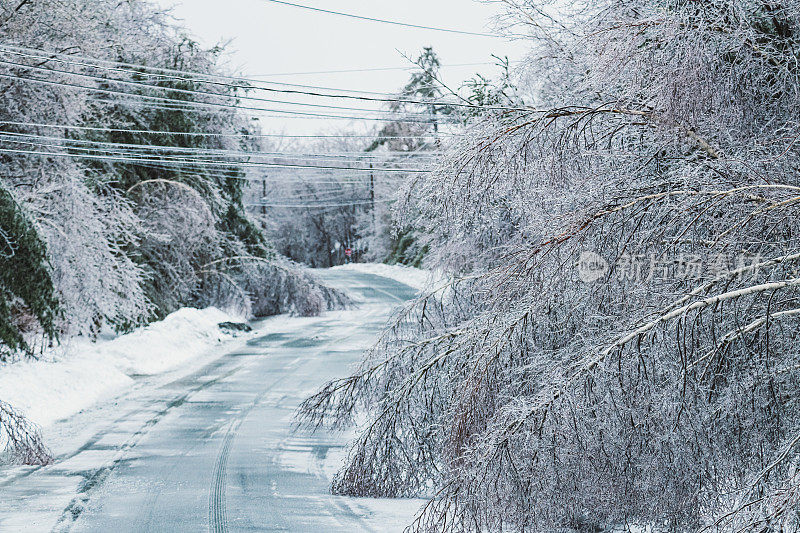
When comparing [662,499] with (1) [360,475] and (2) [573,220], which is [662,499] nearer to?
(2) [573,220]

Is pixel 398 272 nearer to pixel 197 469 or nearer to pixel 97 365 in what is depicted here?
pixel 97 365

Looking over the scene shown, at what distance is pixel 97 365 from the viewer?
586 inches

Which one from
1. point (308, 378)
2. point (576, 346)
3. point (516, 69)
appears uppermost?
point (516, 69)

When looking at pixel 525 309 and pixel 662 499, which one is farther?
pixel 525 309

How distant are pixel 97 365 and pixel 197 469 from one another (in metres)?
7.02

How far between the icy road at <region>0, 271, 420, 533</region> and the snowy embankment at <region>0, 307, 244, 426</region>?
21.7 inches

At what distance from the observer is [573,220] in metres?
5.16

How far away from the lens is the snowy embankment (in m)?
12.0

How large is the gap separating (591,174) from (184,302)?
19.1 m

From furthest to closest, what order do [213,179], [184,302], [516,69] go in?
[213,179]
[184,302]
[516,69]

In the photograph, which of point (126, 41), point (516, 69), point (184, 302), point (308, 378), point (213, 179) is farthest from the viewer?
point (213, 179)

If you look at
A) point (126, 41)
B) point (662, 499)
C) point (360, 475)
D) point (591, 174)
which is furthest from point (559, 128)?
point (126, 41)

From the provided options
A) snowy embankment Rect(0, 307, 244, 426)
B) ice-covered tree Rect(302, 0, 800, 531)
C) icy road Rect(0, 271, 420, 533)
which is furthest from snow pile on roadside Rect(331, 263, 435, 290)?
ice-covered tree Rect(302, 0, 800, 531)

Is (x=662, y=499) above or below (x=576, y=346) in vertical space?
below
